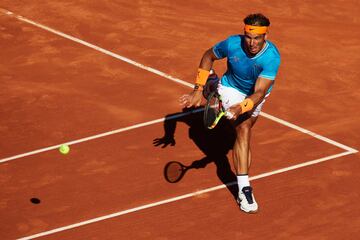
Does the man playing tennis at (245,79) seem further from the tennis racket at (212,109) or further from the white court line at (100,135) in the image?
the white court line at (100,135)

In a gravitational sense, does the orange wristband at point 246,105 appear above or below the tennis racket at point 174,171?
above

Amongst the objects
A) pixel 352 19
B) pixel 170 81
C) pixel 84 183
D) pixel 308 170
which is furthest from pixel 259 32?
pixel 352 19

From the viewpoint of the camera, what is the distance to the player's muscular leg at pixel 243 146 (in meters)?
12.2

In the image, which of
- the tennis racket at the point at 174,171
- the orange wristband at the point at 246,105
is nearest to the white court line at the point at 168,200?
the tennis racket at the point at 174,171

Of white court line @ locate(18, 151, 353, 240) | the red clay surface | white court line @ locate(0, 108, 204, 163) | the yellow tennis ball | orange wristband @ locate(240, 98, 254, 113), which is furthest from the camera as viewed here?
white court line @ locate(0, 108, 204, 163)

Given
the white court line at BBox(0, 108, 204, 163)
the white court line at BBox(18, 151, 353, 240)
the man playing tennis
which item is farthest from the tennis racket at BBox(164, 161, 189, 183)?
the white court line at BBox(0, 108, 204, 163)

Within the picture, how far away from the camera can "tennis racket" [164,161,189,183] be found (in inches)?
511

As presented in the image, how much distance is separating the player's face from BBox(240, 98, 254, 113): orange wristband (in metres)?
0.75

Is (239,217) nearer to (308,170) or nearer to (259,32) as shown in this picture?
(308,170)

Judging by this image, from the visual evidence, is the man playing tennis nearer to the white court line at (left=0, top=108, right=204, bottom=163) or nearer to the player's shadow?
the player's shadow

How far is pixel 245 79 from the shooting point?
12156mm

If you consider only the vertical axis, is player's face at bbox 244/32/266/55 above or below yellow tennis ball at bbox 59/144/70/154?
above

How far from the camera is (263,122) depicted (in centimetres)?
1445

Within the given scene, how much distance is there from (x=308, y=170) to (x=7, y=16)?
8.92m
